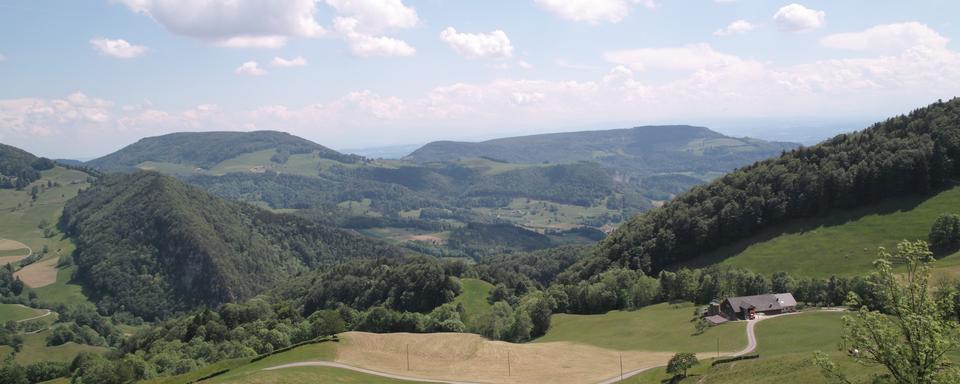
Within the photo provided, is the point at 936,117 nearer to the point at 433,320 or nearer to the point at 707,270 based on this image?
the point at 707,270

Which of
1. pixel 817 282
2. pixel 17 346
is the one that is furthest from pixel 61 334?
pixel 817 282

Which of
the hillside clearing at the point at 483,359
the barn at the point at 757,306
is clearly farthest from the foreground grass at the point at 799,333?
the hillside clearing at the point at 483,359

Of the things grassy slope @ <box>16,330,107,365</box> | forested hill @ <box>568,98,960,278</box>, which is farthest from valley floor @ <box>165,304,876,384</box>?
grassy slope @ <box>16,330,107,365</box>

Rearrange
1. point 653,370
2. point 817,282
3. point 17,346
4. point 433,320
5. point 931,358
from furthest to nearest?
1. point 17,346
2. point 433,320
3. point 817,282
4. point 653,370
5. point 931,358

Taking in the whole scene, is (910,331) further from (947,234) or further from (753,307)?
(947,234)

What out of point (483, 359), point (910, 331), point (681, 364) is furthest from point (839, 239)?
point (910, 331)

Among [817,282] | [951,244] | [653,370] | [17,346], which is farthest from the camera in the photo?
[17,346]
